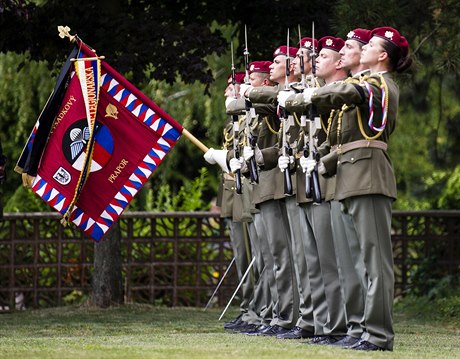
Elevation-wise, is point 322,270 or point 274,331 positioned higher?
point 322,270

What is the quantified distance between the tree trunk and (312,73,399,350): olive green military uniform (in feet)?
20.9

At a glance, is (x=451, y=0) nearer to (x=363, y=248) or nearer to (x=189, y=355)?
(x=363, y=248)

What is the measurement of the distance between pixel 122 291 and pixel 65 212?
12.6 feet

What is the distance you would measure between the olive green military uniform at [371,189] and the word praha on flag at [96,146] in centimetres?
290

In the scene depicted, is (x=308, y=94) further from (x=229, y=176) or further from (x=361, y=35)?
(x=229, y=176)

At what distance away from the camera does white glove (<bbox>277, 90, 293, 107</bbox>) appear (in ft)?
31.2

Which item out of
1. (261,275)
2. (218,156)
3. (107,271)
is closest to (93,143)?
(218,156)

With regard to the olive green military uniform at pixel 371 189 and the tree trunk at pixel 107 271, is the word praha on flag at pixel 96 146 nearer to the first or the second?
the olive green military uniform at pixel 371 189

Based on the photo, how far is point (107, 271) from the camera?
15016 millimetres

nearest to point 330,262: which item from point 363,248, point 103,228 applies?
point 363,248

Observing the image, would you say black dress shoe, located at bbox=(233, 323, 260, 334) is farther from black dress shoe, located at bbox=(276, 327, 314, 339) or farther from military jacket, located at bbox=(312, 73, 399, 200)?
military jacket, located at bbox=(312, 73, 399, 200)

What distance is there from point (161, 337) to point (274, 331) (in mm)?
980

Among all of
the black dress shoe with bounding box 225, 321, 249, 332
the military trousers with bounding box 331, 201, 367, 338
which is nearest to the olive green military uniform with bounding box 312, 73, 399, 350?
the military trousers with bounding box 331, 201, 367, 338

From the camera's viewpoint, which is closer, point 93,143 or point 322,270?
point 322,270
